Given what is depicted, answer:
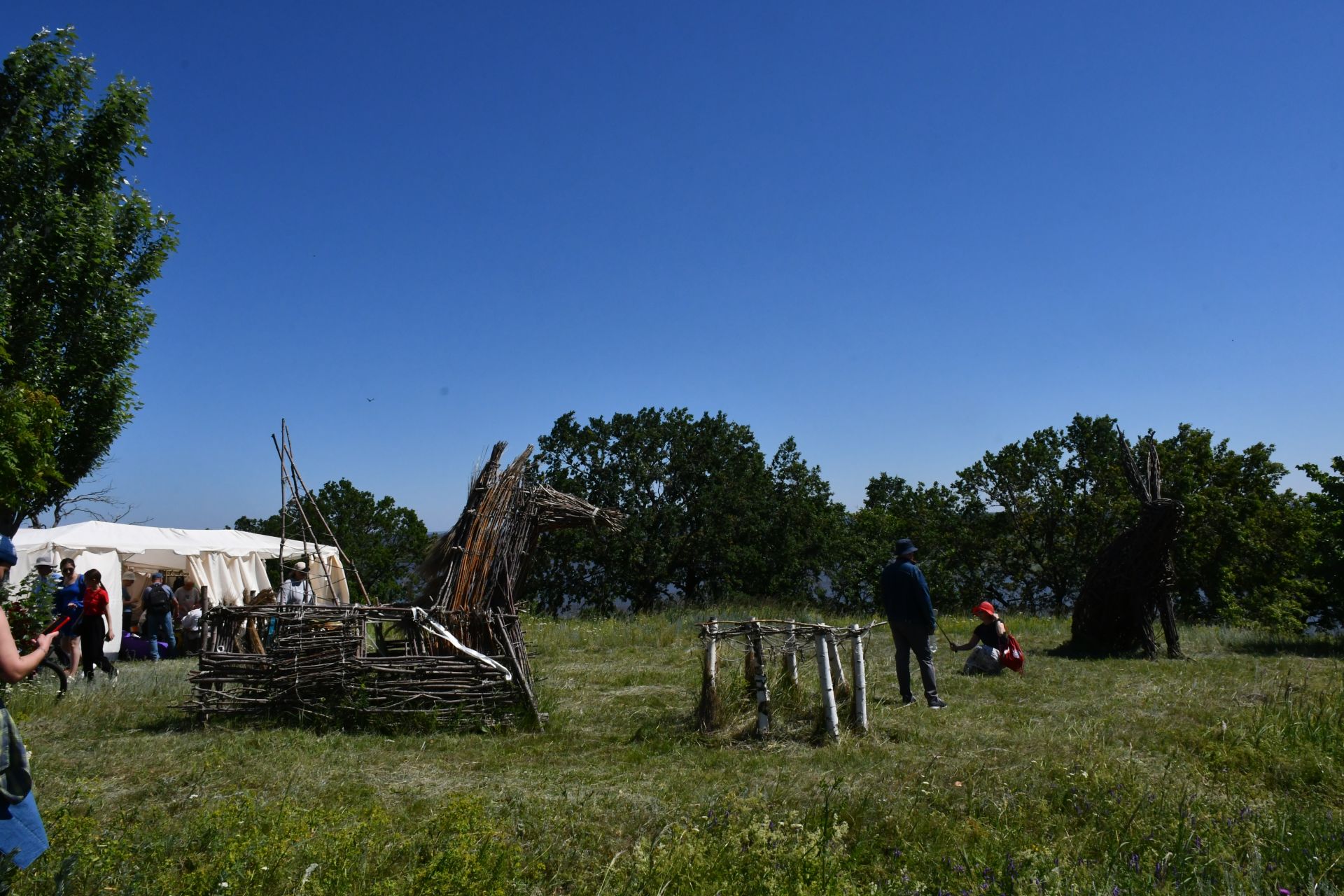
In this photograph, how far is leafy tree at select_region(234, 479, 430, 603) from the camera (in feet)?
126

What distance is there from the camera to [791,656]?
7027 mm

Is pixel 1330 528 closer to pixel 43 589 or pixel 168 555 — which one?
pixel 43 589

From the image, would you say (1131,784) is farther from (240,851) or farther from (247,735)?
(247,735)

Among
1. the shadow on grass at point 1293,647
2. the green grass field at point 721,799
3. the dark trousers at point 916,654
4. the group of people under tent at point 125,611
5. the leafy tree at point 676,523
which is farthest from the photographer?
the leafy tree at point 676,523

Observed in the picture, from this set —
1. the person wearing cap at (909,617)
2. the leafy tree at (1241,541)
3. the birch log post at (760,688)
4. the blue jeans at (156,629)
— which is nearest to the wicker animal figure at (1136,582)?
the person wearing cap at (909,617)

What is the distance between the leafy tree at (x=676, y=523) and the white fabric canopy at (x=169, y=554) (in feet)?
29.1

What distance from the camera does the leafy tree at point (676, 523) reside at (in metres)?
25.2

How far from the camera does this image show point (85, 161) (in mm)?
14938

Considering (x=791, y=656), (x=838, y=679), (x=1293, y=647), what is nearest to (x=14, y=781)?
(x=791, y=656)

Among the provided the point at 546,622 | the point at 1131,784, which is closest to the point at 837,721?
the point at 1131,784

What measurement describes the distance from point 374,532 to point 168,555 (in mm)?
26108

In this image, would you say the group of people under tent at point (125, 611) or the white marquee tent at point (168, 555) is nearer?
the group of people under tent at point (125, 611)

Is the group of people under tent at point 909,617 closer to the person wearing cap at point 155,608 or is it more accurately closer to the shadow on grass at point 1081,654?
the shadow on grass at point 1081,654

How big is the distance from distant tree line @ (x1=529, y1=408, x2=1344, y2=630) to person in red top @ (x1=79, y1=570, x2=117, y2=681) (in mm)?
15635
